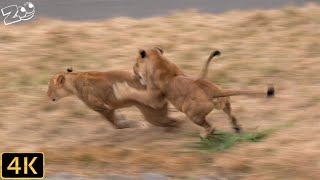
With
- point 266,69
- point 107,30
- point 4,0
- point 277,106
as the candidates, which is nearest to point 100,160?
point 277,106

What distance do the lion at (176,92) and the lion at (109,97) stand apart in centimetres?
7

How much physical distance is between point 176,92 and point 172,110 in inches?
37.9

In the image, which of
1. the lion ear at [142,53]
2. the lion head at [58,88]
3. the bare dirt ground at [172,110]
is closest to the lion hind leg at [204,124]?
the bare dirt ground at [172,110]

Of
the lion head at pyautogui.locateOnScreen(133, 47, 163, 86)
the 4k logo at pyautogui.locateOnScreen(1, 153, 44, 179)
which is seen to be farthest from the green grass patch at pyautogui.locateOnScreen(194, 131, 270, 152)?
the 4k logo at pyautogui.locateOnScreen(1, 153, 44, 179)

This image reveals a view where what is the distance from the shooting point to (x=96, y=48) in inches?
395

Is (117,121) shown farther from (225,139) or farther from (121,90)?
(225,139)

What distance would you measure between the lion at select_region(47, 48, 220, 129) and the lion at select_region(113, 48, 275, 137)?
7cm

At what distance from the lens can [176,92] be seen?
7160 mm

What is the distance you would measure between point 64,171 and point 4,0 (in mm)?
7295

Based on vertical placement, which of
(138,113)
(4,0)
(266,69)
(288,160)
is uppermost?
(4,0)

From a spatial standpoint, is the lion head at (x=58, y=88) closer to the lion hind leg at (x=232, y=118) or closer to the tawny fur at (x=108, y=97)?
the tawny fur at (x=108, y=97)

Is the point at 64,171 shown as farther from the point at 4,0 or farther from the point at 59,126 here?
the point at 4,0

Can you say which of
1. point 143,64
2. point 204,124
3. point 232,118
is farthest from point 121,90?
point 232,118

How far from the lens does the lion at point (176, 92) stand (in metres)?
6.97
